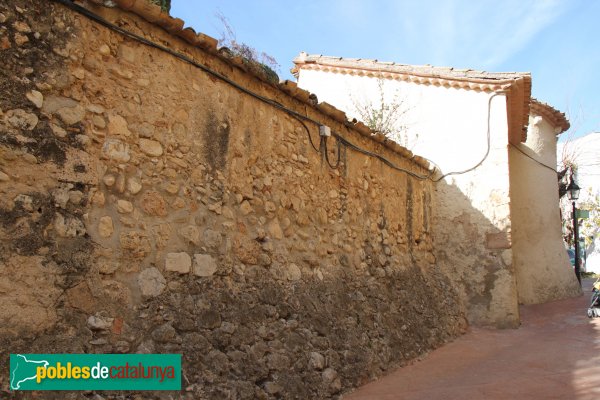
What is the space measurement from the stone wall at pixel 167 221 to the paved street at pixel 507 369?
1.17 feet

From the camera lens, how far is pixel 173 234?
3.42 meters

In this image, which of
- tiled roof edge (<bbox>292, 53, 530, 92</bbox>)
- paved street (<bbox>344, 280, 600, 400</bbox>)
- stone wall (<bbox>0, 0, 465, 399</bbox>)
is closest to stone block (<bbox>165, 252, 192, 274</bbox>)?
stone wall (<bbox>0, 0, 465, 399</bbox>)

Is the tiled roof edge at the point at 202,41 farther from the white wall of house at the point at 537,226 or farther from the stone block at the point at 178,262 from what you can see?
the white wall of house at the point at 537,226

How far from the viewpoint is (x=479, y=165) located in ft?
29.1

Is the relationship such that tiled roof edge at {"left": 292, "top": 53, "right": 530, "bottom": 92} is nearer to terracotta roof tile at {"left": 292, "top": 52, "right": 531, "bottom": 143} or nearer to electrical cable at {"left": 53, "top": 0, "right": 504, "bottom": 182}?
terracotta roof tile at {"left": 292, "top": 52, "right": 531, "bottom": 143}

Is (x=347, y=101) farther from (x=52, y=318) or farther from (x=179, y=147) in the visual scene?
(x=52, y=318)

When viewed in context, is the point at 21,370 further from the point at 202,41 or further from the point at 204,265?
the point at 202,41

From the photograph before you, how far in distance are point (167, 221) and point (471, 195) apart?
6756mm

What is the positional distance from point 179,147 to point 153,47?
0.73 m

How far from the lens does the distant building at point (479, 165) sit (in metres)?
8.46

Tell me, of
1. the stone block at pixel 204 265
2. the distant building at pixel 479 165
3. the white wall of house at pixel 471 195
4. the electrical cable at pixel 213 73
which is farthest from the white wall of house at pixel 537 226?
the stone block at pixel 204 265

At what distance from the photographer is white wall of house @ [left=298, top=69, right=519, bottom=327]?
8.35 meters

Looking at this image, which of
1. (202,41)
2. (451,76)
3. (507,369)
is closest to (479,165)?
(451,76)

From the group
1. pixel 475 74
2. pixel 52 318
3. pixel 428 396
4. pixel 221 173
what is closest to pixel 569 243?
pixel 475 74
